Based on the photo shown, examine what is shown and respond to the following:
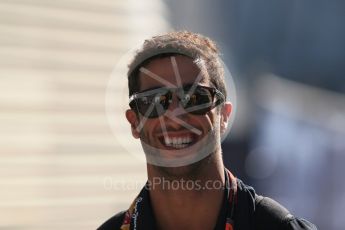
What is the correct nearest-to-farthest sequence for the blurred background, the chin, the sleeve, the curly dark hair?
the sleeve
the chin
the curly dark hair
the blurred background

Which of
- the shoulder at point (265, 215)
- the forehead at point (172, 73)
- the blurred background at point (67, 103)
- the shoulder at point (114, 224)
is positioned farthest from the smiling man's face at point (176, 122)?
the blurred background at point (67, 103)

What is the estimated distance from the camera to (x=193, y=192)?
7.20ft

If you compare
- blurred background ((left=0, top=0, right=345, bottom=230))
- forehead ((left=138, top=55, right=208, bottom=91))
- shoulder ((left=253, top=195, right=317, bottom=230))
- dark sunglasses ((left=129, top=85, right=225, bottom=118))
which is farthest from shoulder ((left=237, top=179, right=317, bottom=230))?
blurred background ((left=0, top=0, right=345, bottom=230))

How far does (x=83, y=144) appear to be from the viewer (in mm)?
3742

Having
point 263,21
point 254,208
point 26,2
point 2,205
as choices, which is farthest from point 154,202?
point 263,21

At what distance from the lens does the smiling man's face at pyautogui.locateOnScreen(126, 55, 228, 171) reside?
212 centimetres

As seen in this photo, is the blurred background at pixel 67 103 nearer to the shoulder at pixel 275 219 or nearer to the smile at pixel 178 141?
the smile at pixel 178 141

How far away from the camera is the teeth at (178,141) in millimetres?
2115

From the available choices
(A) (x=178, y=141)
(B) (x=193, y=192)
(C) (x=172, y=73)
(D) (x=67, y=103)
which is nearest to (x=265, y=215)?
(B) (x=193, y=192)

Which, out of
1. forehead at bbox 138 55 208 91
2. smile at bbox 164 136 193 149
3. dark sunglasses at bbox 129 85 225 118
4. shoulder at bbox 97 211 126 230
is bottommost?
shoulder at bbox 97 211 126 230

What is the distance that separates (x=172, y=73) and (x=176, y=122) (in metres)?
0.20

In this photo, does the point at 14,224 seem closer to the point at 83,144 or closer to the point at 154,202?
the point at 83,144

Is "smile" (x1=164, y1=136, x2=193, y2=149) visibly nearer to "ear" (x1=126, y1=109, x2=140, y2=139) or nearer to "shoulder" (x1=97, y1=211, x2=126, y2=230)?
"ear" (x1=126, y1=109, x2=140, y2=139)

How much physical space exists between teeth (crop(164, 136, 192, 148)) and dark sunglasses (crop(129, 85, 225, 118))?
11 centimetres
